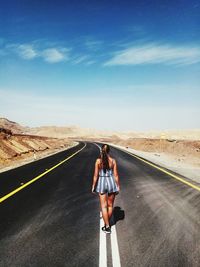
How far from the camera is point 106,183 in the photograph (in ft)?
21.5

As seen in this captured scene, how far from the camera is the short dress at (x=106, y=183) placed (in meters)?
6.54

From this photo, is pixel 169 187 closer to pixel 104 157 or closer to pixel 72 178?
pixel 72 178

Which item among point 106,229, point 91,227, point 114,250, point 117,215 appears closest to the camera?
point 114,250

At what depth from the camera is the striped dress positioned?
21.5 feet

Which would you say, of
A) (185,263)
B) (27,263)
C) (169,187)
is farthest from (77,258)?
(169,187)

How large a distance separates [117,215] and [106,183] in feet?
5.34

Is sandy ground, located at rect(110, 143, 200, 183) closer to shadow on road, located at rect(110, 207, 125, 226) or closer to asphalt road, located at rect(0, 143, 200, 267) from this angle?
asphalt road, located at rect(0, 143, 200, 267)

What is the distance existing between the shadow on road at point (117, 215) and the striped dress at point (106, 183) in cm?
105

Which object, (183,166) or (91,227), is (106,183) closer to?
(91,227)

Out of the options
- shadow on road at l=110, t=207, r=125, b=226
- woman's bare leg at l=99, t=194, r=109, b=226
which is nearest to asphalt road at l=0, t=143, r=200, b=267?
shadow on road at l=110, t=207, r=125, b=226

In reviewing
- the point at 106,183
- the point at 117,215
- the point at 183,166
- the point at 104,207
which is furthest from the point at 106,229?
the point at 183,166

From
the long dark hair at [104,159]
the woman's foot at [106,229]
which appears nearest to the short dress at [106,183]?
the long dark hair at [104,159]

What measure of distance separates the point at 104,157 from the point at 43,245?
6.77 feet

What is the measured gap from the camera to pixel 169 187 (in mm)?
11797
